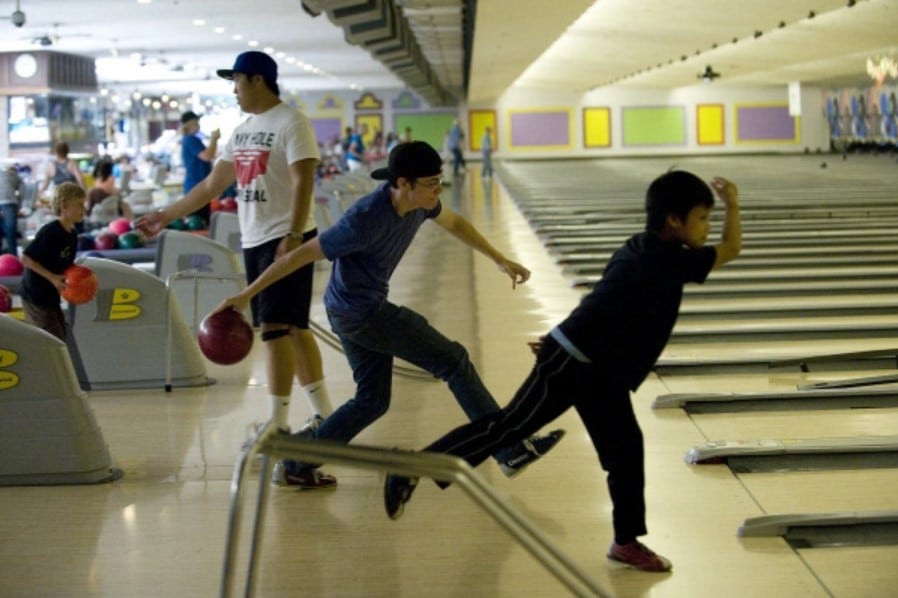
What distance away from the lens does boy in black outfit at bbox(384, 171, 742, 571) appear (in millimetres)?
3828

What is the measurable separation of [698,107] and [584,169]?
12.6 meters

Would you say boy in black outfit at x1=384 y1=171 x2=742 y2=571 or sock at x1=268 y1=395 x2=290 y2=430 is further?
sock at x1=268 y1=395 x2=290 y2=430

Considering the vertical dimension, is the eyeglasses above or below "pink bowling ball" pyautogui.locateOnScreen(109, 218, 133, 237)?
above

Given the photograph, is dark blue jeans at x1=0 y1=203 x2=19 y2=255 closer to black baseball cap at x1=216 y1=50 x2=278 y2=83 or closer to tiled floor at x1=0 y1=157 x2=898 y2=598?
tiled floor at x1=0 y1=157 x2=898 y2=598

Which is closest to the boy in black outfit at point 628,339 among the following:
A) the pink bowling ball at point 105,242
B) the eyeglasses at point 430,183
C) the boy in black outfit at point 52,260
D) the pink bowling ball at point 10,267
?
the eyeglasses at point 430,183

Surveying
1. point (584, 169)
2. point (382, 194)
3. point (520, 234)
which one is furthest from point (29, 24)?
point (382, 194)

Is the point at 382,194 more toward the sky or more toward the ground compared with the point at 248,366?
more toward the sky

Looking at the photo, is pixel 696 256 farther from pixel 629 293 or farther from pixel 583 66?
pixel 583 66

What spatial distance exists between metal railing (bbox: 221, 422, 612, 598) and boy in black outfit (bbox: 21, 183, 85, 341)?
3826 millimetres

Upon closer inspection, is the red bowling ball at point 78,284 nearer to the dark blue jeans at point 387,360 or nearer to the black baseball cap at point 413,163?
the dark blue jeans at point 387,360

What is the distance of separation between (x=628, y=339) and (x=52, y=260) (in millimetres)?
3732

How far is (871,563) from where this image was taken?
3971mm

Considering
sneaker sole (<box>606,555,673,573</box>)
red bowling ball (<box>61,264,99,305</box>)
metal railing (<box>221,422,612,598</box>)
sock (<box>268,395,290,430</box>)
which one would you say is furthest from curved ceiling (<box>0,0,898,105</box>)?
metal railing (<box>221,422,612,598</box>)

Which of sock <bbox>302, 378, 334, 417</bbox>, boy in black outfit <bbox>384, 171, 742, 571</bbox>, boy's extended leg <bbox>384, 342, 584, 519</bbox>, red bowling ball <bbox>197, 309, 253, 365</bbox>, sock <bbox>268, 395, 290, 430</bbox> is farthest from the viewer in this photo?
sock <bbox>302, 378, 334, 417</bbox>
